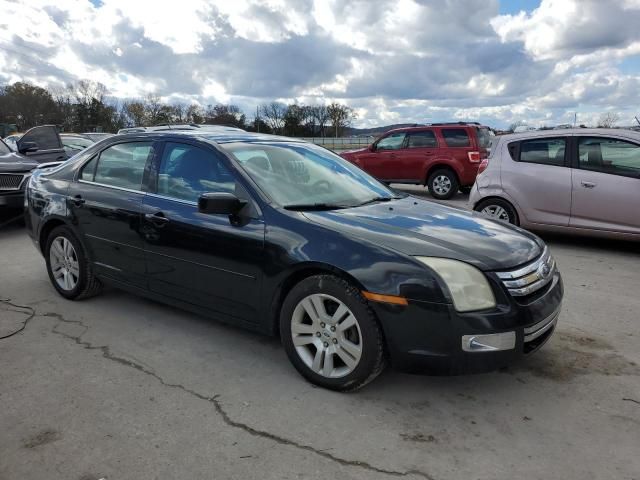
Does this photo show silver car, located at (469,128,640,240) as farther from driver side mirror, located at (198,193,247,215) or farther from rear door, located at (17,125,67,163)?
rear door, located at (17,125,67,163)

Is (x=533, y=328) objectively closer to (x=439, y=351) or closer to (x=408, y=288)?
(x=439, y=351)

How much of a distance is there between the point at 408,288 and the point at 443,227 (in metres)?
0.68

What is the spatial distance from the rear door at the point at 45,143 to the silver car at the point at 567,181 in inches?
327

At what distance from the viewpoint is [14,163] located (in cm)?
846

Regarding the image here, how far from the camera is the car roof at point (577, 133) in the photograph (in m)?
6.50

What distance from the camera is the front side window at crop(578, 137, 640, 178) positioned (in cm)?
639

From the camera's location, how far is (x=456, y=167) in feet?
39.5

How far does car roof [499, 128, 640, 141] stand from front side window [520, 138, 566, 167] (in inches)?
2.9

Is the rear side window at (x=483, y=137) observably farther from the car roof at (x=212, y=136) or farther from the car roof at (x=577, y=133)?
the car roof at (x=212, y=136)


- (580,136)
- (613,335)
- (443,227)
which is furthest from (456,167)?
(443,227)

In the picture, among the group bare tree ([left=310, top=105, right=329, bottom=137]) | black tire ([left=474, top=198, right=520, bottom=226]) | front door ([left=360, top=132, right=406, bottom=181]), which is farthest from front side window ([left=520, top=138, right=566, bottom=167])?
bare tree ([left=310, top=105, right=329, bottom=137])

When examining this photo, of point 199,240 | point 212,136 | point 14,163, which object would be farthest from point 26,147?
point 199,240

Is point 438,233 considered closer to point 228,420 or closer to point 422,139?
point 228,420

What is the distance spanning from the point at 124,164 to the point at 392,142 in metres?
9.69
